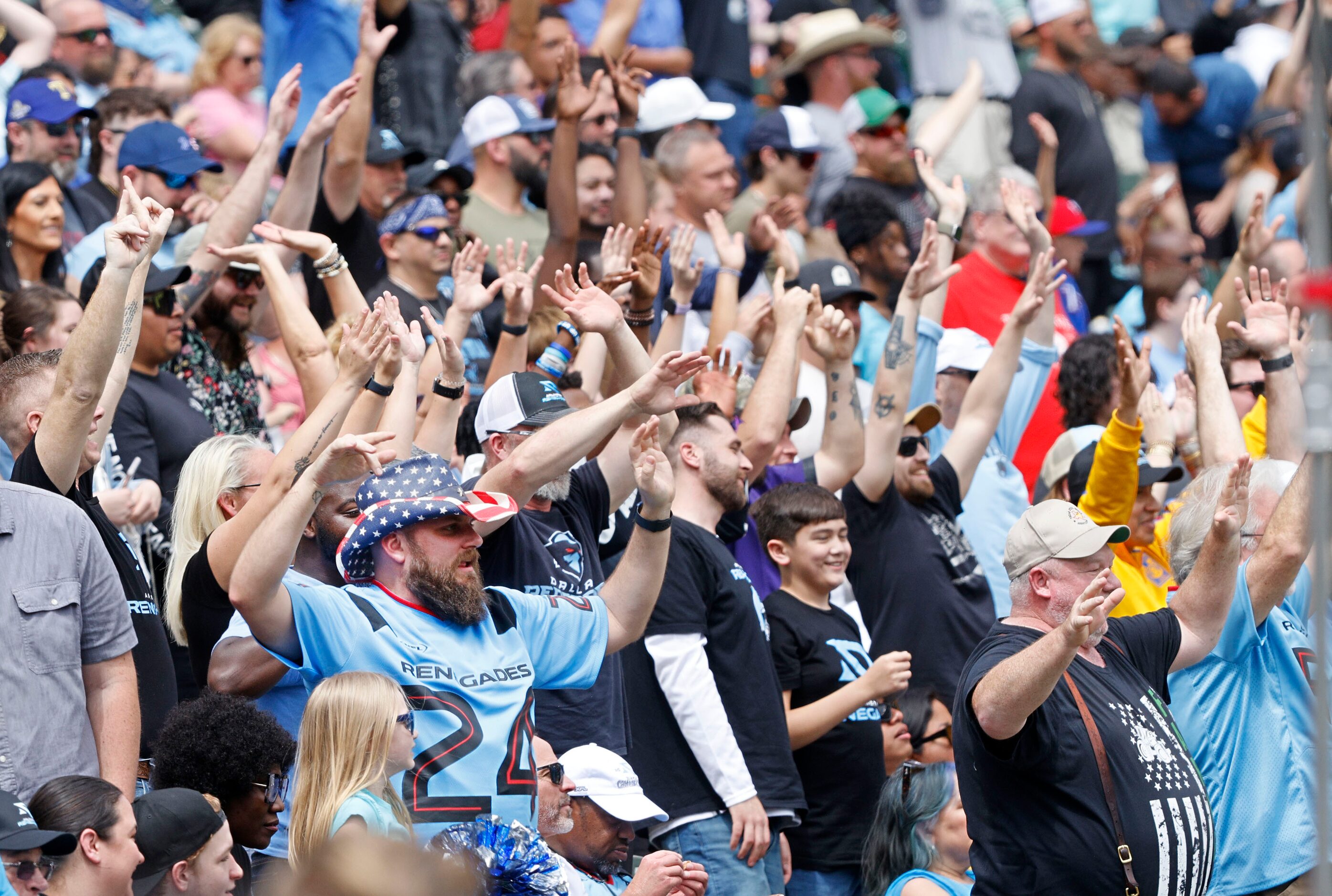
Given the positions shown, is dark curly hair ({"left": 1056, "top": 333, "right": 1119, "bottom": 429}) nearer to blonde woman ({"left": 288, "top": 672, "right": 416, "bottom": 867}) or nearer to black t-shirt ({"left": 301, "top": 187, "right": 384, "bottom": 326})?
black t-shirt ({"left": 301, "top": 187, "right": 384, "bottom": 326})

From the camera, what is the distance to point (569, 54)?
7676 mm

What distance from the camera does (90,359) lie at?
426cm

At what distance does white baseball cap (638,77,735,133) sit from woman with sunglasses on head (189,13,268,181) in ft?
6.84

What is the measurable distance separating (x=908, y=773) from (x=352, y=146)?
3.76m

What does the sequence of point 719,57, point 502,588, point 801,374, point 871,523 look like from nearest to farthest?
1. point 502,588
2. point 871,523
3. point 801,374
4. point 719,57

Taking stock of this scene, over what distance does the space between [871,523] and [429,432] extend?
199 cm

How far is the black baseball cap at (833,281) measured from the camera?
766 centimetres

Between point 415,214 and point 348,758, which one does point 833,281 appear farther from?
point 348,758

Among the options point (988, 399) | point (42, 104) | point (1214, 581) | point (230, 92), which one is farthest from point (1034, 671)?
point (230, 92)

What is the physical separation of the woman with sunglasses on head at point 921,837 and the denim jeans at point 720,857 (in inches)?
13.4

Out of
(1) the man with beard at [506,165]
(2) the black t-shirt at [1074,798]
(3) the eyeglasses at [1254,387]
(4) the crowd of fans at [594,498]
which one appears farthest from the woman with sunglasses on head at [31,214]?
(3) the eyeglasses at [1254,387]

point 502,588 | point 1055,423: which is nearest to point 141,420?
point 502,588

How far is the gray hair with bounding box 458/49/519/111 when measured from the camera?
938cm

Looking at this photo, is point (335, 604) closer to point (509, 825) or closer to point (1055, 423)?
point (509, 825)
